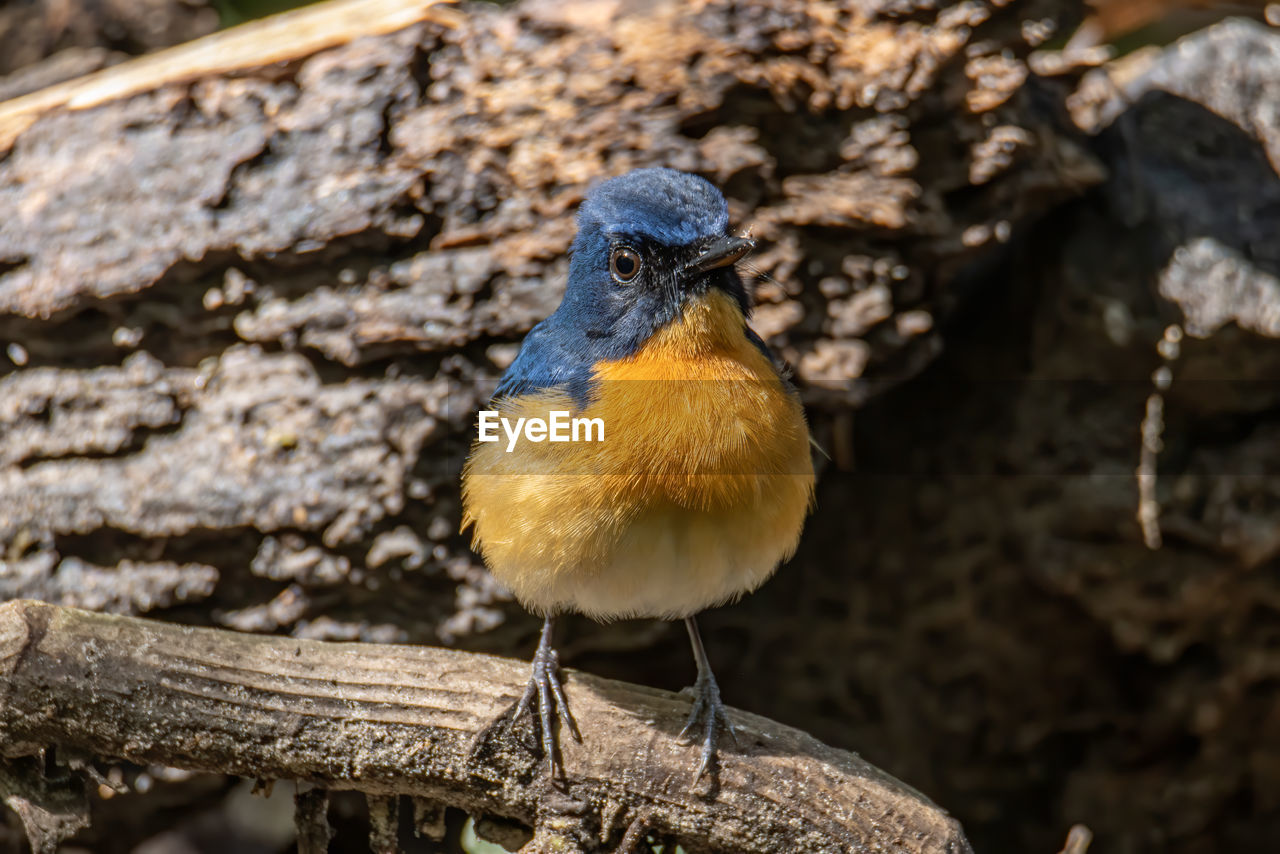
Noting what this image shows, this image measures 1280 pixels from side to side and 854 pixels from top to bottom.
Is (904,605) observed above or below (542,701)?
below

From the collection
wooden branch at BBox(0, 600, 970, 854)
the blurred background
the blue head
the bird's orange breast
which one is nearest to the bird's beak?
the blue head

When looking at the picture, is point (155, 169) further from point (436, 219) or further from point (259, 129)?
point (436, 219)

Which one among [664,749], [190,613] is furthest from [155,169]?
[664,749]

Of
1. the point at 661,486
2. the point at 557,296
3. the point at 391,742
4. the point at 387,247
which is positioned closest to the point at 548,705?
the point at 391,742

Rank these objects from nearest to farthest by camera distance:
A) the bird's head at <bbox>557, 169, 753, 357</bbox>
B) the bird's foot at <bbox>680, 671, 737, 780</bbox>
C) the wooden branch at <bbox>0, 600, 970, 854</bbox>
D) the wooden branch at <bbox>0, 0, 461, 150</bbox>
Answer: the wooden branch at <bbox>0, 600, 970, 854</bbox> → the bird's foot at <bbox>680, 671, 737, 780</bbox> → the bird's head at <bbox>557, 169, 753, 357</bbox> → the wooden branch at <bbox>0, 0, 461, 150</bbox>

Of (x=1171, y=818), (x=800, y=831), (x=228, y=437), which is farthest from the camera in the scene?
(x=1171, y=818)

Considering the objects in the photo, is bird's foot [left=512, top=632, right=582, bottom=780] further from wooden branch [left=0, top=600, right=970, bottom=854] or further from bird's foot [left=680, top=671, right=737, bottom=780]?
bird's foot [left=680, top=671, right=737, bottom=780]

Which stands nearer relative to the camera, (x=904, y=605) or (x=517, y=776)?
(x=517, y=776)
